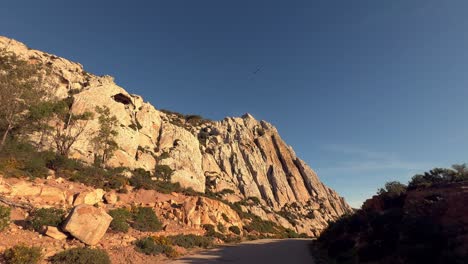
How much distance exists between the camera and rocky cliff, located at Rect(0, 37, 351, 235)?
47.1 metres

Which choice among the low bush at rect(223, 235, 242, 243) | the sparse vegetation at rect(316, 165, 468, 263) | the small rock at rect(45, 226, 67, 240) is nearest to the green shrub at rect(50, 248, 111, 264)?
the small rock at rect(45, 226, 67, 240)

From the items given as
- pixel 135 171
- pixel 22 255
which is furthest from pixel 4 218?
pixel 135 171

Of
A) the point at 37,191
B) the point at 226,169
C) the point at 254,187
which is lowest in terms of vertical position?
the point at 37,191

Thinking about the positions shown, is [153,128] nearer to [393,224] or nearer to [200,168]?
[200,168]

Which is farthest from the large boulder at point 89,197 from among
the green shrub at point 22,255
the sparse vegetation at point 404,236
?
the sparse vegetation at point 404,236

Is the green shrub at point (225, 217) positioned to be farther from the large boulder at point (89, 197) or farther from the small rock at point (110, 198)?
the large boulder at point (89, 197)

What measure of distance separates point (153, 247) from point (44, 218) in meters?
6.29

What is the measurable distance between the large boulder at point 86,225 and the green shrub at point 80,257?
1.84 m

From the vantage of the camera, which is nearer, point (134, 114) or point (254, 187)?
point (134, 114)

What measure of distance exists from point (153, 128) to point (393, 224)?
52304 mm

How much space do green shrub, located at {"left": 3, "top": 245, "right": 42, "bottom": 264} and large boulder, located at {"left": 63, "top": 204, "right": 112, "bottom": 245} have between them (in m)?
2.87

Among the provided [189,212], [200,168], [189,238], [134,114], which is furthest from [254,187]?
[189,238]

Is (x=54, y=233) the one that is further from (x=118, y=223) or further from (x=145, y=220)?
(x=145, y=220)

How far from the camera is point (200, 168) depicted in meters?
57.0
